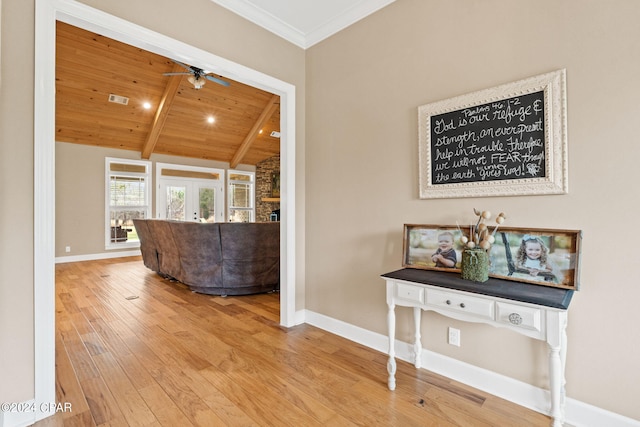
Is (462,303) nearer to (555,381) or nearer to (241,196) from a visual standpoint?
(555,381)

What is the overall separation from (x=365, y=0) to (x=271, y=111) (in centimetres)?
518

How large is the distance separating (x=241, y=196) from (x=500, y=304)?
913 centimetres

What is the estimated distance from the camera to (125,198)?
7582 mm

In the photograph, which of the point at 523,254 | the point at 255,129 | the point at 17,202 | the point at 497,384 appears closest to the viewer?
the point at 17,202

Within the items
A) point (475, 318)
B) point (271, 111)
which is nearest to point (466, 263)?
point (475, 318)

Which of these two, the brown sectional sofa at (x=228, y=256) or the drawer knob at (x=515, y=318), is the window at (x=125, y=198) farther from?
the drawer knob at (x=515, y=318)

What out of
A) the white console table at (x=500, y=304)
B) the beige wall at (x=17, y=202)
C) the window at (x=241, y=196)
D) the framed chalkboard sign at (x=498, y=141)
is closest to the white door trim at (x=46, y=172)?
the beige wall at (x=17, y=202)

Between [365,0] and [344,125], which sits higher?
[365,0]

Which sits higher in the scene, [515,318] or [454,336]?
[515,318]

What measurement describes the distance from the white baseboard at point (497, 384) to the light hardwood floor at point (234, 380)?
0.18 ft

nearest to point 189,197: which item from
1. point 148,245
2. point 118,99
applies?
point 118,99

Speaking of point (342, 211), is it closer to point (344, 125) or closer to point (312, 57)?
point (344, 125)

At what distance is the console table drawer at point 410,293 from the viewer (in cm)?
186

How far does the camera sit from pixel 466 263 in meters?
1.83
